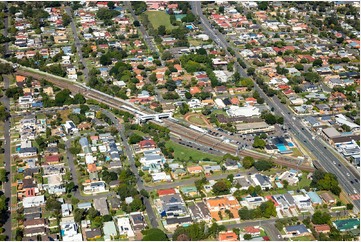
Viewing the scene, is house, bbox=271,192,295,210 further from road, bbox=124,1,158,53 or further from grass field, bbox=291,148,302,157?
road, bbox=124,1,158,53

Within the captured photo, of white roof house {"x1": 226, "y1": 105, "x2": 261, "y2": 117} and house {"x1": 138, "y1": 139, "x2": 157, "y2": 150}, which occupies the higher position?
house {"x1": 138, "y1": 139, "x2": 157, "y2": 150}

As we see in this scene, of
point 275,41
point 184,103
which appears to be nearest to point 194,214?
point 184,103

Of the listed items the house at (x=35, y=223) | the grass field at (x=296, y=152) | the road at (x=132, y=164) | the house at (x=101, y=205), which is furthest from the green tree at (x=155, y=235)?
the grass field at (x=296, y=152)

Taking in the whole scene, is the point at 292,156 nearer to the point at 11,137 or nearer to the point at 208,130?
the point at 208,130

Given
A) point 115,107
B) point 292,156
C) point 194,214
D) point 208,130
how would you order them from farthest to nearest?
point 115,107 < point 208,130 < point 292,156 < point 194,214

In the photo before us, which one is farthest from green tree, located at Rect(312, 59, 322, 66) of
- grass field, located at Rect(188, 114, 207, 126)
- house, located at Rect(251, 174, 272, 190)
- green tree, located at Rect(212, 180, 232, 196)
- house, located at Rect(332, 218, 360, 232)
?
house, located at Rect(332, 218, 360, 232)

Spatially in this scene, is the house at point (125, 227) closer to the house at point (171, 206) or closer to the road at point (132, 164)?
the road at point (132, 164)

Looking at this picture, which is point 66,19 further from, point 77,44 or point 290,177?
point 290,177
